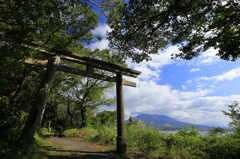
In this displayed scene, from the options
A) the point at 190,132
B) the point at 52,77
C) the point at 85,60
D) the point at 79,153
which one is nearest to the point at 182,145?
the point at 190,132

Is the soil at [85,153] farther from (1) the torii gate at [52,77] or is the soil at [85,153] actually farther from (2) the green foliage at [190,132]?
(2) the green foliage at [190,132]

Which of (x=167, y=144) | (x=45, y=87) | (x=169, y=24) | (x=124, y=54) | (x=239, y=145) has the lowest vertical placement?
(x=167, y=144)

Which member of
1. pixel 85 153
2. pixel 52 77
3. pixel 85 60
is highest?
pixel 85 60

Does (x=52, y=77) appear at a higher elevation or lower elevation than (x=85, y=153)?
higher

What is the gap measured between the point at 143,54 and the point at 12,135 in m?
6.46

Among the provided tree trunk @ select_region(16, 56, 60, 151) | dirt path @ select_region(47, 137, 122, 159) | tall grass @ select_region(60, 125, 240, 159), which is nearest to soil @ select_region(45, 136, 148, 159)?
dirt path @ select_region(47, 137, 122, 159)

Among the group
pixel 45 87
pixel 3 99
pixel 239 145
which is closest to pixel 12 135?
pixel 3 99

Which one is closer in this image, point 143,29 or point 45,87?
point 45,87

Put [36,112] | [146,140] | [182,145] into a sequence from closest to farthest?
[36,112] → [182,145] → [146,140]

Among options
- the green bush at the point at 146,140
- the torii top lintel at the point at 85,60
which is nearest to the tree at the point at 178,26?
the torii top lintel at the point at 85,60

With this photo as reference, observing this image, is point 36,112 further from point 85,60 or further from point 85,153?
point 85,60

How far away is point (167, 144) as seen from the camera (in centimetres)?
543

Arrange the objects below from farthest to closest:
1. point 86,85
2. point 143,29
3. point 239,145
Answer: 1. point 86,85
2. point 143,29
3. point 239,145

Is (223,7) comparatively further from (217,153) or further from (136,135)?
(136,135)
